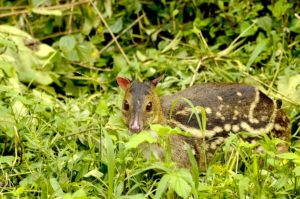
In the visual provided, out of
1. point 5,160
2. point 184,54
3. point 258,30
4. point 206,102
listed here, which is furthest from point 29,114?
point 258,30

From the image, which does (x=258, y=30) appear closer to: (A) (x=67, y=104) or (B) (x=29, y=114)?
(A) (x=67, y=104)

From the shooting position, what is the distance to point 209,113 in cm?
594

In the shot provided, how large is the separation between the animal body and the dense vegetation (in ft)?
0.60

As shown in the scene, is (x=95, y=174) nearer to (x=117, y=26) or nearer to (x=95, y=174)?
(x=95, y=174)

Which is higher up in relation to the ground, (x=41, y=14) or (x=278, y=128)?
(x=41, y=14)

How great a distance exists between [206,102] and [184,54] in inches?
68.6

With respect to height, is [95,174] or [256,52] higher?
[256,52]

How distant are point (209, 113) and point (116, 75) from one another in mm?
1764

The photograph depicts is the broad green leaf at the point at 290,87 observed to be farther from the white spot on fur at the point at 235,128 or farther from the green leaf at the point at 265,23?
the green leaf at the point at 265,23

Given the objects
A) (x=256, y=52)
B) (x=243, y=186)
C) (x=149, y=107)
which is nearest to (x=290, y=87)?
(x=256, y=52)

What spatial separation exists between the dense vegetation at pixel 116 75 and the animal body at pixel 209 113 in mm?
182

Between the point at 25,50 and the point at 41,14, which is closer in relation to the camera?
the point at 25,50

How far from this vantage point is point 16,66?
7.14 metres


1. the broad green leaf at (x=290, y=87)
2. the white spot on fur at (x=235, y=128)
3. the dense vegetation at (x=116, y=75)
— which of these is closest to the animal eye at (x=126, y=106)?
the dense vegetation at (x=116, y=75)
